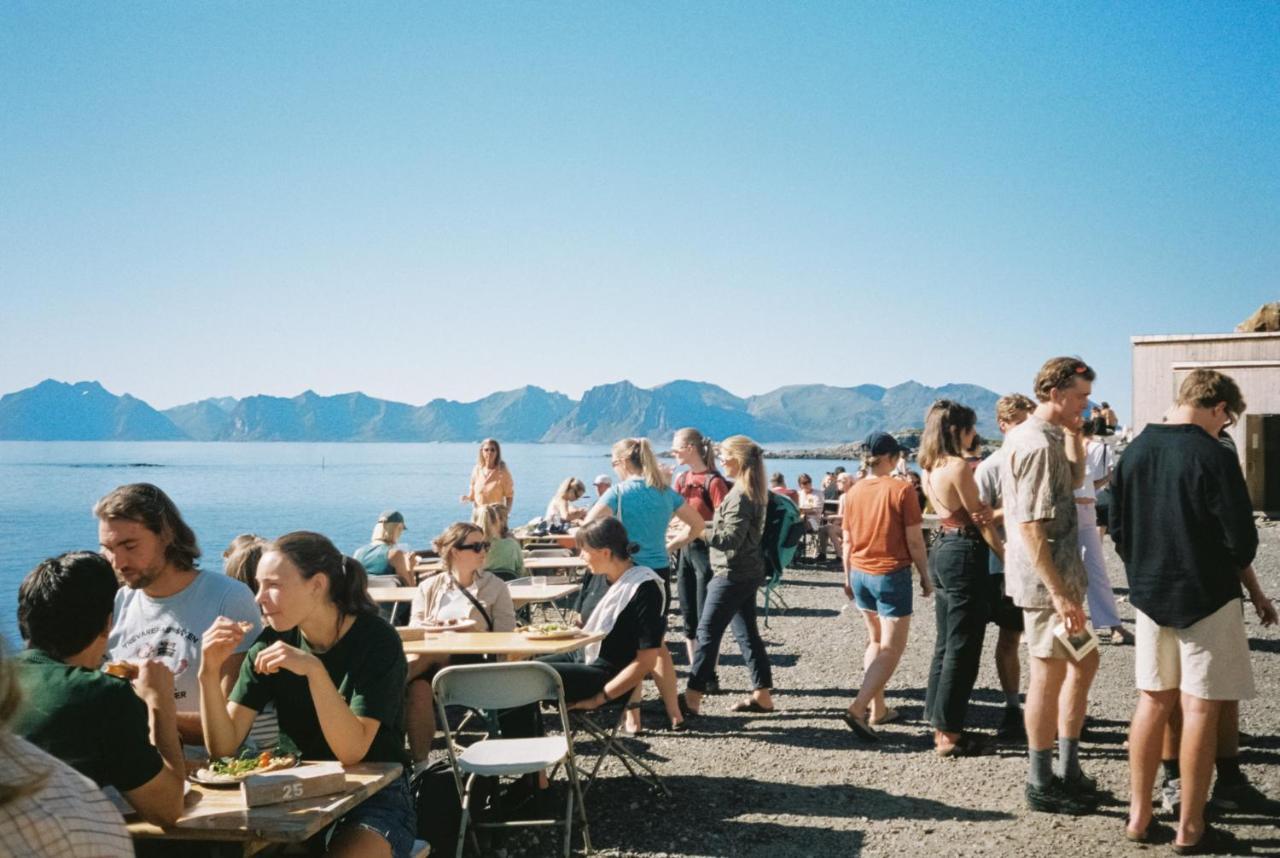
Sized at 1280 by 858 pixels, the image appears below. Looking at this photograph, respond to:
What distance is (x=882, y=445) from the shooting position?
577 cm

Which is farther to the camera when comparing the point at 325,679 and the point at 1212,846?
the point at 1212,846

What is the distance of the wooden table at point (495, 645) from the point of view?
15.6 feet

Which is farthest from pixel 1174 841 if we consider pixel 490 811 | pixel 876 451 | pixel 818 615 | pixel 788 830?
pixel 818 615

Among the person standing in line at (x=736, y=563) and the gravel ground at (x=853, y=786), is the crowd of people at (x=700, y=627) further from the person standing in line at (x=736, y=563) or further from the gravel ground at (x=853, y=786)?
the gravel ground at (x=853, y=786)

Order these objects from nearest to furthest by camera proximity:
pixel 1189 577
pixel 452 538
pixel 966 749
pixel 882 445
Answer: pixel 1189 577
pixel 966 749
pixel 452 538
pixel 882 445

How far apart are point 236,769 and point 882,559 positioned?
391cm

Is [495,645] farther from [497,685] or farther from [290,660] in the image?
[290,660]

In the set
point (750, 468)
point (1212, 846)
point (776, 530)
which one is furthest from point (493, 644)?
point (1212, 846)

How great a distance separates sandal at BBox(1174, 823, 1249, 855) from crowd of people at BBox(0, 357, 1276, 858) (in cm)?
2

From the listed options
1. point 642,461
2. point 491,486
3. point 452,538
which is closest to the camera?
point 452,538

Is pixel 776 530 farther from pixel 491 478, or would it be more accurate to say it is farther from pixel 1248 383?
pixel 1248 383

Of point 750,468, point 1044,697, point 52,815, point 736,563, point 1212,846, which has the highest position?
point 750,468

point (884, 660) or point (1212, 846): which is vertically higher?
point (884, 660)

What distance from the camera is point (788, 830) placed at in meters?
4.45
